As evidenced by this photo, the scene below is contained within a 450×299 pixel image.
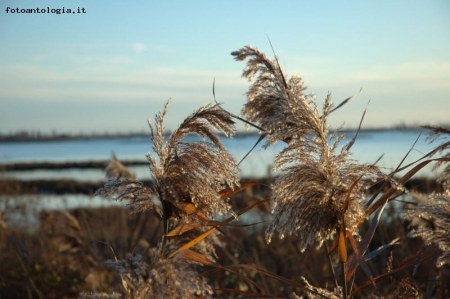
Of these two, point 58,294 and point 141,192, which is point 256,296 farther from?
point 58,294

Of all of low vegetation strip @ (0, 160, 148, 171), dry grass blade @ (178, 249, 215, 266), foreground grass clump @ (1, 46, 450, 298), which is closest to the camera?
foreground grass clump @ (1, 46, 450, 298)

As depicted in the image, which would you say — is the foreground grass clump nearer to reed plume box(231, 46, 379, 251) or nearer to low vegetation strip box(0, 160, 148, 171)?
reed plume box(231, 46, 379, 251)

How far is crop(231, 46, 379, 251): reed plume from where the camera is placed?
1.70m

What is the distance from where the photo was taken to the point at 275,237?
6.05 meters

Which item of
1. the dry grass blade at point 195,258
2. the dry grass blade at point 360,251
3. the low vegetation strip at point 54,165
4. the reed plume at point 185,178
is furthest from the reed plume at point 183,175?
the low vegetation strip at point 54,165

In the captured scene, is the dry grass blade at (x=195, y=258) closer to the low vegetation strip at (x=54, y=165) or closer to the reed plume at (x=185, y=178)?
the reed plume at (x=185, y=178)

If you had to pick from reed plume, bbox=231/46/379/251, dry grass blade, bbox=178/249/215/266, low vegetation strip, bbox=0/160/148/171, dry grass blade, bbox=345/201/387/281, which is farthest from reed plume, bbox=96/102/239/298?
low vegetation strip, bbox=0/160/148/171

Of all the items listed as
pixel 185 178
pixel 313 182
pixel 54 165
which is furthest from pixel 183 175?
pixel 54 165

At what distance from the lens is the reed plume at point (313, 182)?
1.70 m

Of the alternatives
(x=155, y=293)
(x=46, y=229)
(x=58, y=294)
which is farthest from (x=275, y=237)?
(x=155, y=293)

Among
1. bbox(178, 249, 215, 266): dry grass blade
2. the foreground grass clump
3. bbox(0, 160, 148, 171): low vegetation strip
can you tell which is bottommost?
bbox(0, 160, 148, 171): low vegetation strip

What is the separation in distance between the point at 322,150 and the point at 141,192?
1.73 ft

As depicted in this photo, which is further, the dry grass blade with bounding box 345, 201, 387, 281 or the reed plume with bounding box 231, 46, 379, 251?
the dry grass blade with bounding box 345, 201, 387, 281

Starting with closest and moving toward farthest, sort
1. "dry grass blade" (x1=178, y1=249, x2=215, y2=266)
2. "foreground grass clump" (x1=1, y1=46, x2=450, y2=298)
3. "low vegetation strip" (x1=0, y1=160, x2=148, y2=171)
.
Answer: "foreground grass clump" (x1=1, y1=46, x2=450, y2=298) < "dry grass blade" (x1=178, y1=249, x2=215, y2=266) < "low vegetation strip" (x1=0, y1=160, x2=148, y2=171)
